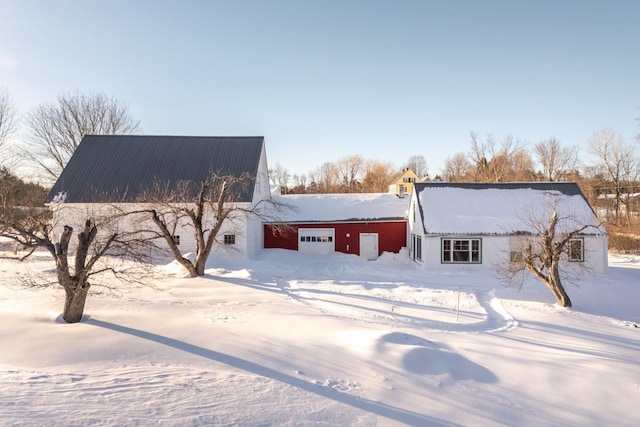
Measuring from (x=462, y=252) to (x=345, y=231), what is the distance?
7.33m

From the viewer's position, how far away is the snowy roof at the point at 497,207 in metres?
18.3

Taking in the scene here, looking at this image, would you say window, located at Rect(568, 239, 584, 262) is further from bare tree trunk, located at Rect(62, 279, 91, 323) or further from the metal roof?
bare tree trunk, located at Rect(62, 279, 91, 323)

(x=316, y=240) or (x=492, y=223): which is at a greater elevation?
(x=492, y=223)

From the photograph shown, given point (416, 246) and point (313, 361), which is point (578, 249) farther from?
point (313, 361)

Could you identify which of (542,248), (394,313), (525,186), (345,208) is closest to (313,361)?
(394,313)

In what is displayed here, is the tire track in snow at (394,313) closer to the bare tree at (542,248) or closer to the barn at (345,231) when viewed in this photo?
the bare tree at (542,248)

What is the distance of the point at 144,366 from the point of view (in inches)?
243

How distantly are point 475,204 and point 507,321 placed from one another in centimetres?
1054

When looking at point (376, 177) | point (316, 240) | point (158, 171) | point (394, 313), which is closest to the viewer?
point (394, 313)

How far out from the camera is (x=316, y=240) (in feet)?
77.4

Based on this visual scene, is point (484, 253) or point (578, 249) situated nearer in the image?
point (578, 249)

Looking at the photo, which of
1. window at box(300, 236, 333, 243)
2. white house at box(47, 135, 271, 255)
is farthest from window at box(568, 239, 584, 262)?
white house at box(47, 135, 271, 255)

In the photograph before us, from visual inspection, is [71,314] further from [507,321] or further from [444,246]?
[444,246]

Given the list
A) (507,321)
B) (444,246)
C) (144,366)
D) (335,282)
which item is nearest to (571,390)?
(507,321)
